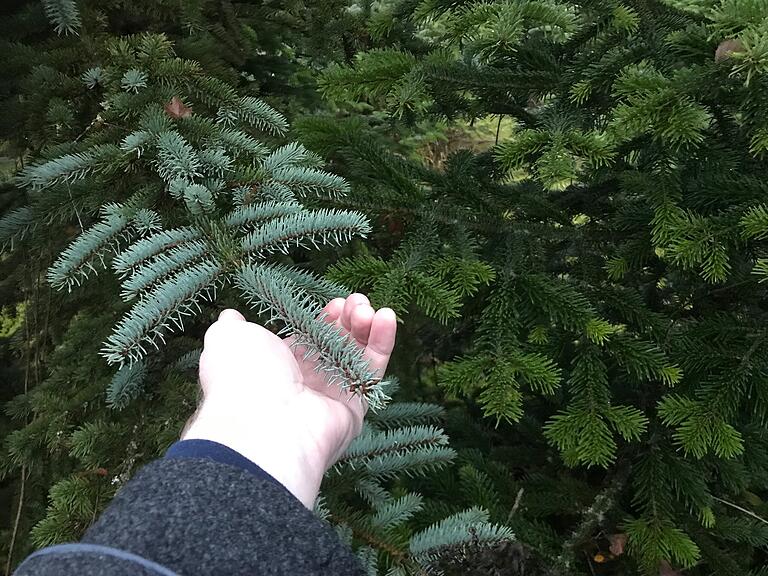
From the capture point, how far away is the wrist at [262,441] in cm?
97

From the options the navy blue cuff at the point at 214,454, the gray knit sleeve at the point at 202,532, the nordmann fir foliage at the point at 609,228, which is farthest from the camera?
the nordmann fir foliage at the point at 609,228

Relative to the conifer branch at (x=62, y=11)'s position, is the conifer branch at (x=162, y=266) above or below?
below

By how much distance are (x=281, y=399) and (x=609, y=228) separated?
1349 millimetres

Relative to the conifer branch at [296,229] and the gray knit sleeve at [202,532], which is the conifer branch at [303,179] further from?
the gray knit sleeve at [202,532]

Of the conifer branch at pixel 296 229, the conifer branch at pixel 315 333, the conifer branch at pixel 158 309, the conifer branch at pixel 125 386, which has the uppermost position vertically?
the conifer branch at pixel 296 229

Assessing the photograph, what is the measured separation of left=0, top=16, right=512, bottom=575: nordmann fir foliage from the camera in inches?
44.7

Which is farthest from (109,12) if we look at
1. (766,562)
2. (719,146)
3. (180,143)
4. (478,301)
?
(766,562)

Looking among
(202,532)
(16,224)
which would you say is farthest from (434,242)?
(16,224)

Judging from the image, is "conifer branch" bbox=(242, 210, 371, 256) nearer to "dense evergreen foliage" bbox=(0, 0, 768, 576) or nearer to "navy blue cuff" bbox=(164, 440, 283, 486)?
"dense evergreen foliage" bbox=(0, 0, 768, 576)

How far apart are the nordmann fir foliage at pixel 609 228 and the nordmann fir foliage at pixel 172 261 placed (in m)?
0.24

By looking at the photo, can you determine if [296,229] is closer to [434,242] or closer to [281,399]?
[281,399]

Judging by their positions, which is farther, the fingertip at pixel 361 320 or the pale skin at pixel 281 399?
the fingertip at pixel 361 320

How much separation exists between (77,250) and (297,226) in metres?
0.49

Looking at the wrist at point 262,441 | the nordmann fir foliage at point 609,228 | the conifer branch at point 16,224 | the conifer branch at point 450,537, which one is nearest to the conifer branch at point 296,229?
the nordmann fir foliage at point 609,228
